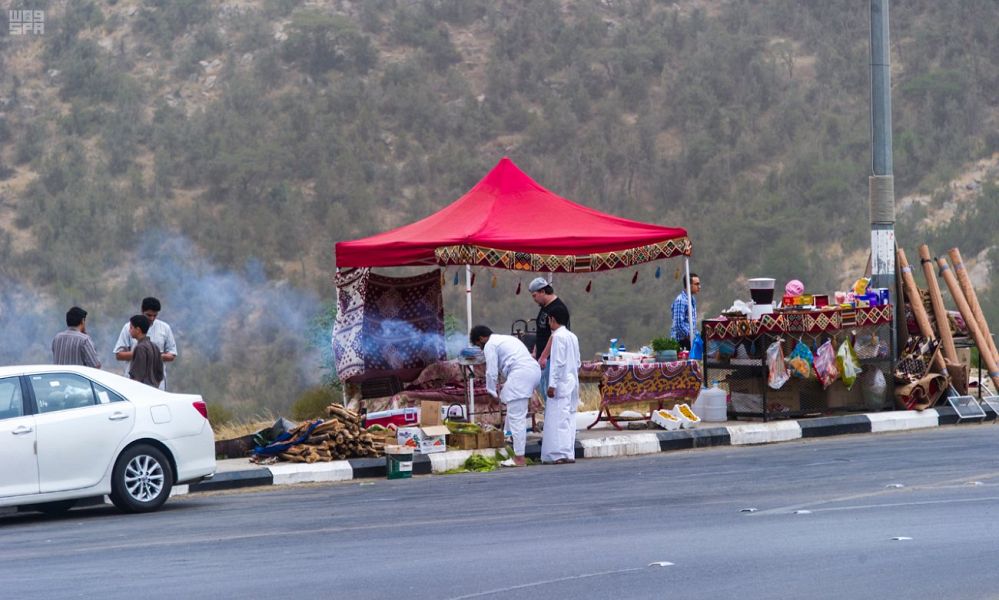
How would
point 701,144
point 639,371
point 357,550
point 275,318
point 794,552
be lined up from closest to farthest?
A: 1. point 794,552
2. point 357,550
3. point 639,371
4. point 275,318
5. point 701,144

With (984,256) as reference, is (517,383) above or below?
below

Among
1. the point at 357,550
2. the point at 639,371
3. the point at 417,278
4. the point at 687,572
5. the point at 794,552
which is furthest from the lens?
the point at 417,278

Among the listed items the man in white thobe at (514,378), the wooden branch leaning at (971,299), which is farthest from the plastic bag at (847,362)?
the man in white thobe at (514,378)

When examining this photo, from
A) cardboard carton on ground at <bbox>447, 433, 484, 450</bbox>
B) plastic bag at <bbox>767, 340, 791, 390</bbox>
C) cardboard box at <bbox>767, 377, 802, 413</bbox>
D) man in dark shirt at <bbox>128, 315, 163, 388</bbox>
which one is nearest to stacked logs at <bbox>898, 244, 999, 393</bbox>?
cardboard box at <bbox>767, 377, 802, 413</bbox>

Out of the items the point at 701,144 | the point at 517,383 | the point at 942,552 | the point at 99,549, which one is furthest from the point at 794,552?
the point at 701,144

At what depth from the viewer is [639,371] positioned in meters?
18.4

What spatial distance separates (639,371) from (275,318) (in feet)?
84.9

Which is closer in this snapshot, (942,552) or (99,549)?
(942,552)

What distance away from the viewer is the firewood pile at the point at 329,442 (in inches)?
618

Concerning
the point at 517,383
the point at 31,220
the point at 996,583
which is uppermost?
the point at 31,220

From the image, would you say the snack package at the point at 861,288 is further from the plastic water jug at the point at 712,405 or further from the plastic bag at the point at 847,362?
the plastic water jug at the point at 712,405

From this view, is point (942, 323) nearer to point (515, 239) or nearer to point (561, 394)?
point (515, 239)

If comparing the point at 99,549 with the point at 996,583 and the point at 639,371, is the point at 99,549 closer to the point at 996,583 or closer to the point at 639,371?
the point at 996,583

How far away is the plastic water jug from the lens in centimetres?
1861
